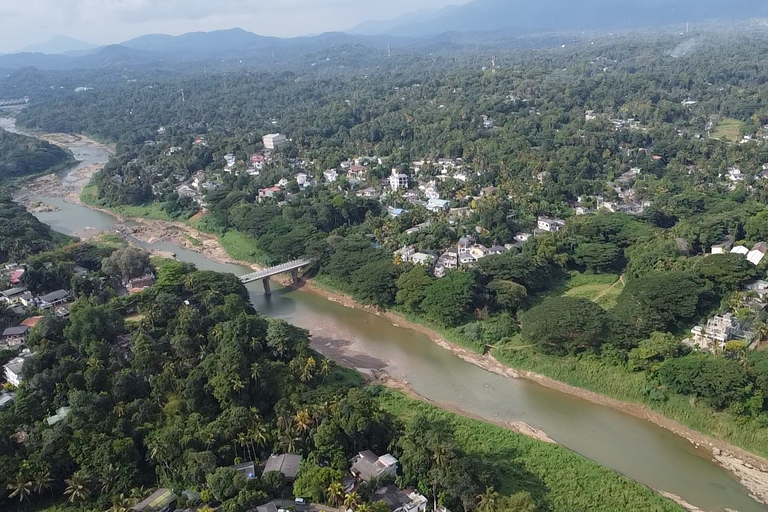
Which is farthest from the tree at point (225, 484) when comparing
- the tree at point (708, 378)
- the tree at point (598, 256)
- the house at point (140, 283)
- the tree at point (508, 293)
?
the tree at point (598, 256)

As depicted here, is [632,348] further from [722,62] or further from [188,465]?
[722,62]

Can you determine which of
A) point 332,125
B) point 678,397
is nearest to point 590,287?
point 678,397

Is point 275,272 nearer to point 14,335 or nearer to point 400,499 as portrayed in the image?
point 14,335

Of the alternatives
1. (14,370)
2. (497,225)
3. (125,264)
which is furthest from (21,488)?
(497,225)

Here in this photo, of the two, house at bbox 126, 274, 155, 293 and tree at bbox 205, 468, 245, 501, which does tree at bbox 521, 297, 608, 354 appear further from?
house at bbox 126, 274, 155, 293

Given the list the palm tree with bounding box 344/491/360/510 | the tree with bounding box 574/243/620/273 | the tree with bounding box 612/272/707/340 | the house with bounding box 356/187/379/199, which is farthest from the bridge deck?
the palm tree with bounding box 344/491/360/510

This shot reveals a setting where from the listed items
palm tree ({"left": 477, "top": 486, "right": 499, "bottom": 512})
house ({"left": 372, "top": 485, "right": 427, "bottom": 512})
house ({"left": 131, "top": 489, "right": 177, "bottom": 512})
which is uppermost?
house ({"left": 131, "top": 489, "right": 177, "bottom": 512})

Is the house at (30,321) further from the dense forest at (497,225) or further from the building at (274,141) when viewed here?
the building at (274,141)
